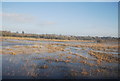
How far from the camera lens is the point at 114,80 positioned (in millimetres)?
5715

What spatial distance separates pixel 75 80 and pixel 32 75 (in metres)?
2.49

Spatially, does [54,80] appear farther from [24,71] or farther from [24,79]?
[24,71]

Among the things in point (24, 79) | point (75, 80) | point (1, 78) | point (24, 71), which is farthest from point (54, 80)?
point (1, 78)

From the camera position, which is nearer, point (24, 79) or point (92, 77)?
point (24, 79)

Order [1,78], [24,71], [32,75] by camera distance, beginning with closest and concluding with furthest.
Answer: [1,78] → [32,75] → [24,71]

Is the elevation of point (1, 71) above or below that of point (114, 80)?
above

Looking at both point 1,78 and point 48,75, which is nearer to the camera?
point 1,78

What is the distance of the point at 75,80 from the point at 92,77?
1.15 metres

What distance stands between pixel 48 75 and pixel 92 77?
2.65 metres

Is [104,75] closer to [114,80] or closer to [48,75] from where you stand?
[114,80]

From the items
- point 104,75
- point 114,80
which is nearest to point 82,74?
point 104,75

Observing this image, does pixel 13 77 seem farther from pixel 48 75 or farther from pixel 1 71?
pixel 48 75

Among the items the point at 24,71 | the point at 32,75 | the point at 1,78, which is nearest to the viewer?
the point at 1,78

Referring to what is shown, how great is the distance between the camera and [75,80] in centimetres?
545
